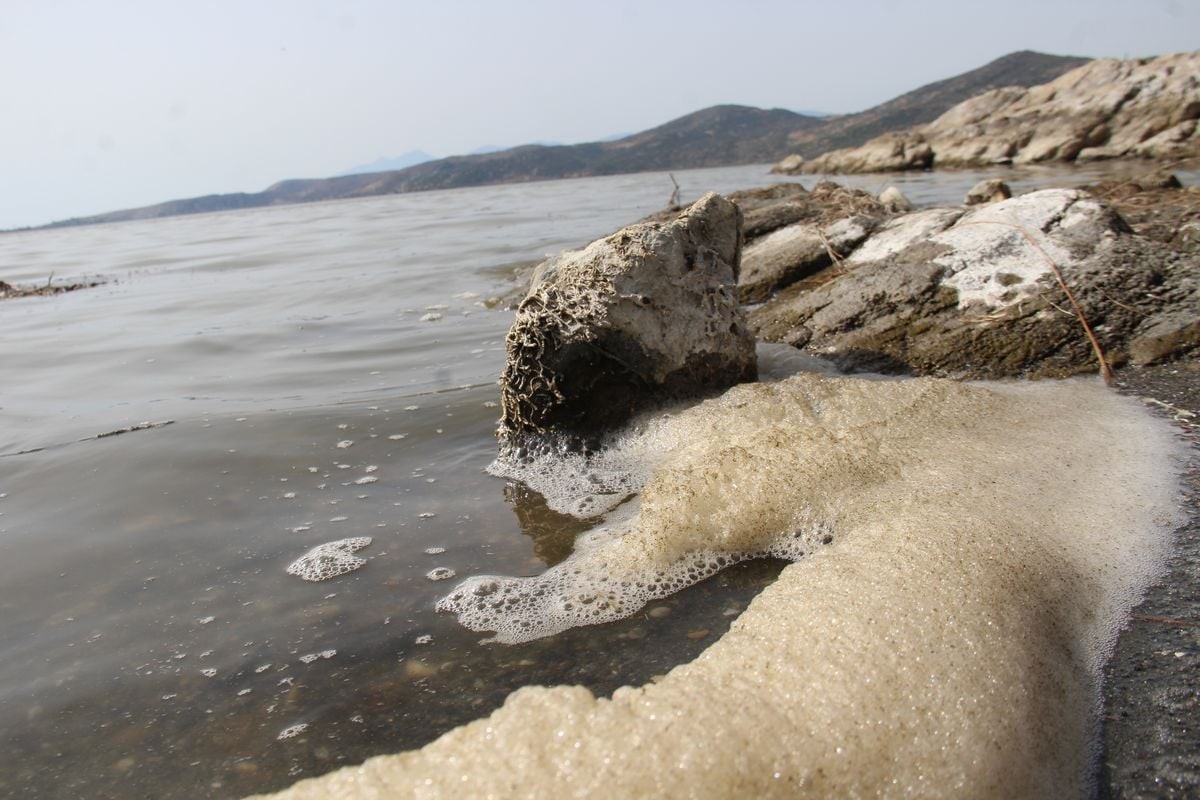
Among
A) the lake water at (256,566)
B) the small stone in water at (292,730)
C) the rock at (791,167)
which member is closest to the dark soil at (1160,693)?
the lake water at (256,566)

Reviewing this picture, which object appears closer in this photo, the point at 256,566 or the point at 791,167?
the point at 256,566

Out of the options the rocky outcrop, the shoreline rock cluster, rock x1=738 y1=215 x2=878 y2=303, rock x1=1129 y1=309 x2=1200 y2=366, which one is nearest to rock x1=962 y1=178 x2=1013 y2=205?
rock x1=738 y1=215 x2=878 y2=303

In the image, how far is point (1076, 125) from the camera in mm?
27734

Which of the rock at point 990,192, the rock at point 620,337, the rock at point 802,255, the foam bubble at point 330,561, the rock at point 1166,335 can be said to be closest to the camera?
the foam bubble at point 330,561

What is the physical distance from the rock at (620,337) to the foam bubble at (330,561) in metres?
1.17

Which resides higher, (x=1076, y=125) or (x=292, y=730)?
(x=1076, y=125)

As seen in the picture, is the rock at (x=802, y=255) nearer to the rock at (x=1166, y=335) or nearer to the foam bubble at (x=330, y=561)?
the rock at (x=1166, y=335)

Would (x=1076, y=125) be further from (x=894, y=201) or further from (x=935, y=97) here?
(x=935, y=97)

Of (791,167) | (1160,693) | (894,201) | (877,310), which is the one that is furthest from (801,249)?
(791,167)

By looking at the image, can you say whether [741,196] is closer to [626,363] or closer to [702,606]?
[626,363]

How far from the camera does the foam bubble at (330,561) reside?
121 inches

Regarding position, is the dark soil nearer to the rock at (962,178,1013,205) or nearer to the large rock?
the large rock

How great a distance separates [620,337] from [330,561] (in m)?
1.91

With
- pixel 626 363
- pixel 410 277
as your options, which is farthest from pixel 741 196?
pixel 626 363
